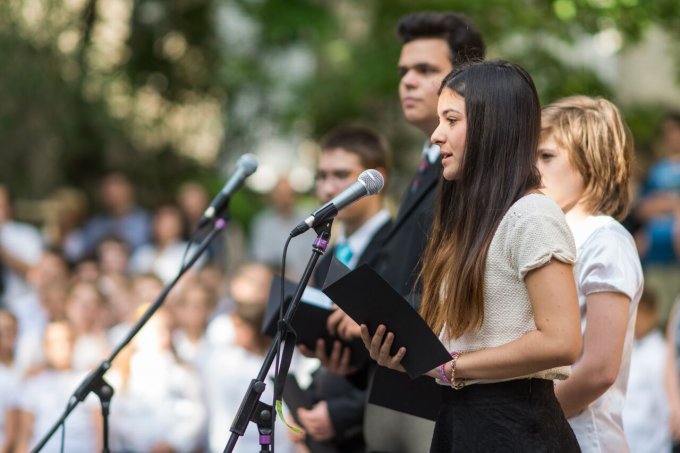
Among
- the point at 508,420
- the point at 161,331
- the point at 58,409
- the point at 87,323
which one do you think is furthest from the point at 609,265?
the point at 87,323

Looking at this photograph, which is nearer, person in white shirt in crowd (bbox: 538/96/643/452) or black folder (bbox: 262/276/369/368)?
person in white shirt in crowd (bbox: 538/96/643/452)

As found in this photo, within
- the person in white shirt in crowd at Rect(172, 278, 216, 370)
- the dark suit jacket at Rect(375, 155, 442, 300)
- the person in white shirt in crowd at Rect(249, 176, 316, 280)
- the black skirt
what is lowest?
the black skirt

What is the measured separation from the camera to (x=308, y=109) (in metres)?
9.52

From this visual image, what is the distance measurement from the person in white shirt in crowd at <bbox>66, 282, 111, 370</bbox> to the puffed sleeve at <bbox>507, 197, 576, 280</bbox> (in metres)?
4.49

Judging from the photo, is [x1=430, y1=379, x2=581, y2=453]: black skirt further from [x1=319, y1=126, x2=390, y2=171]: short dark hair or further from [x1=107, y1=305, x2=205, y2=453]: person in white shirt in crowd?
[x1=107, y1=305, x2=205, y2=453]: person in white shirt in crowd

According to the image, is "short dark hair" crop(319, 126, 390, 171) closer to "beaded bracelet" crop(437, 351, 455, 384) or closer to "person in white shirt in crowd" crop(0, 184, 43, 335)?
"beaded bracelet" crop(437, 351, 455, 384)

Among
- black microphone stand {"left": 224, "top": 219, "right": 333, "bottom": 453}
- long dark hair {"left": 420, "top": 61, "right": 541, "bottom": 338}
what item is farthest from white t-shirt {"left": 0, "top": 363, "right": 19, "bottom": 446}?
long dark hair {"left": 420, "top": 61, "right": 541, "bottom": 338}

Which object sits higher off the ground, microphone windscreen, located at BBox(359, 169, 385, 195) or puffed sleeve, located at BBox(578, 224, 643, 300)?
microphone windscreen, located at BBox(359, 169, 385, 195)

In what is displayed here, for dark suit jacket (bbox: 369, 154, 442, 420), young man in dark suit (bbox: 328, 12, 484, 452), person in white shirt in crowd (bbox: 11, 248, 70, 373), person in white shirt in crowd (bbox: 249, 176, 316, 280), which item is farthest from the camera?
person in white shirt in crowd (bbox: 249, 176, 316, 280)

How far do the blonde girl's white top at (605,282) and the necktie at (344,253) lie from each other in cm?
139

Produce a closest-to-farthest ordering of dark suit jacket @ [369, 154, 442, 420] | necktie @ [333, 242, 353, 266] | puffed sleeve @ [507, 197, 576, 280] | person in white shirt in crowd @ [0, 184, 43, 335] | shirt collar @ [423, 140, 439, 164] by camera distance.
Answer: puffed sleeve @ [507, 197, 576, 280]
dark suit jacket @ [369, 154, 442, 420]
shirt collar @ [423, 140, 439, 164]
necktie @ [333, 242, 353, 266]
person in white shirt in crowd @ [0, 184, 43, 335]

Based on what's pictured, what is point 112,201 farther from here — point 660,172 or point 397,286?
point 397,286

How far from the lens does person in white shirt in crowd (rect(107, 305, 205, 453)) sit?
657cm

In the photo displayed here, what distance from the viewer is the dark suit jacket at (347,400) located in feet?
14.5
